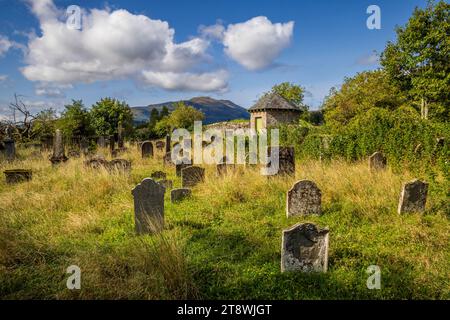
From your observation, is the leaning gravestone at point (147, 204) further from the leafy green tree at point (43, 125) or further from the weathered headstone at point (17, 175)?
the leafy green tree at point (43, 125)

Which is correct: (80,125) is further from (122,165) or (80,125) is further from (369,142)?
(369,142)

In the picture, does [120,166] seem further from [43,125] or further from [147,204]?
[43,125]

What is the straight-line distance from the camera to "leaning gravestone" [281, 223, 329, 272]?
162 inches

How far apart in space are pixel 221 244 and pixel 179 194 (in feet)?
10.2

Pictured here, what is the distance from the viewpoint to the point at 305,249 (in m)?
4.16

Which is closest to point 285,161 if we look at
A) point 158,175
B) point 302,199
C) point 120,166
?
point 302,199

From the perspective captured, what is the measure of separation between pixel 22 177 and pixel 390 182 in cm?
1182

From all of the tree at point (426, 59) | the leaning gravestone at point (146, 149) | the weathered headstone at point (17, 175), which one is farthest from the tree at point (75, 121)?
the tree at point (426, 59)

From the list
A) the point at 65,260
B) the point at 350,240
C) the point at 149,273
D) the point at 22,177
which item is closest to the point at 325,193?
the point at 350,240

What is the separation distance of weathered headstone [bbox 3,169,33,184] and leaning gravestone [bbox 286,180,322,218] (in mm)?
9325

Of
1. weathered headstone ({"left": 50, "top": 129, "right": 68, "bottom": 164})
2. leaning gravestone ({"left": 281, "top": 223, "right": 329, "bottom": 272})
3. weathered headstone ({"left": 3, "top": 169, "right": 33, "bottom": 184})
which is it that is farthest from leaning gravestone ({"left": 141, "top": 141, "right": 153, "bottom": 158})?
leaning gravestone ({"left": 281, "top": 223, "right": 329, "bottom": 272})

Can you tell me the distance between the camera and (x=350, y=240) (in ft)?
16.7

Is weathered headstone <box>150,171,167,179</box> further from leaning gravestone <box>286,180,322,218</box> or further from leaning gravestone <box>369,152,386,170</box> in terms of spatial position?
leaning gravestone <box>369,152,386,170</box>
